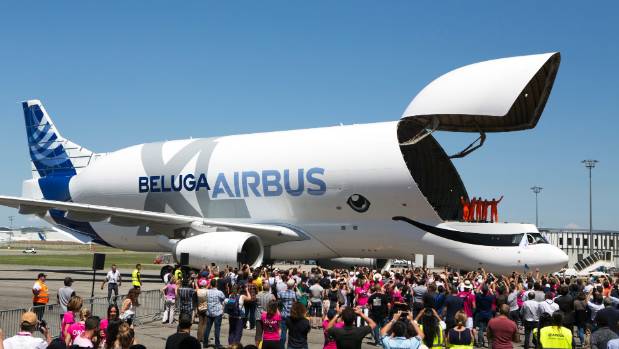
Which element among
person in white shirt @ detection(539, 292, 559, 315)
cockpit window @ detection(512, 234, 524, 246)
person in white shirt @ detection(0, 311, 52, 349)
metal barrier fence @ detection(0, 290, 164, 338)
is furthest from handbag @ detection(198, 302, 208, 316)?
cockpit window @ detection(512, 234, 524, 246)

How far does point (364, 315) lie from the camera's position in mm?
8914

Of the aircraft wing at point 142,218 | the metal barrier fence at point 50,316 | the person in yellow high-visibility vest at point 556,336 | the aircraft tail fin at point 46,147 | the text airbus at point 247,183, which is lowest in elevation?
the metal barrier fence at point 50,316

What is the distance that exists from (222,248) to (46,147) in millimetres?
17095

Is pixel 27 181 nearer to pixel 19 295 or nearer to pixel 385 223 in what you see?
pixel 19 295

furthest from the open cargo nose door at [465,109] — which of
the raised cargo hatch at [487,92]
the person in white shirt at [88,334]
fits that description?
the person in white shirt at [88,334]

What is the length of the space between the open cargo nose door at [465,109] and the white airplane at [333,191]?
0.16 feet

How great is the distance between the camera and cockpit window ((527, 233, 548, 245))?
1060 inches

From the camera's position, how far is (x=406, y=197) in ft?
92.1

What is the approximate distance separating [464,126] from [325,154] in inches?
239

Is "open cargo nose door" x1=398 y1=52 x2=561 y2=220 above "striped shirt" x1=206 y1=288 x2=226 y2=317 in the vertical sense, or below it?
above

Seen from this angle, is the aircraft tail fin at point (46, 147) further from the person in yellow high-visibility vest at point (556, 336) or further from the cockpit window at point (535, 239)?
the person in yellow high-visibility vest at point (556, 336)

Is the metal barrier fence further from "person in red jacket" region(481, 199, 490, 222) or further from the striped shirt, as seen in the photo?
"person in red jacket" region(481, 199, 490, 222)

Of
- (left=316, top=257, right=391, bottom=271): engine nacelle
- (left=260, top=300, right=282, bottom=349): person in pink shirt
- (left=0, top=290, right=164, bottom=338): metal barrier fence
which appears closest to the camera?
(left=260, top=300, right=282, bottom=349): person in pink shirt

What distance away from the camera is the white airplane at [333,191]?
27.1 metres
